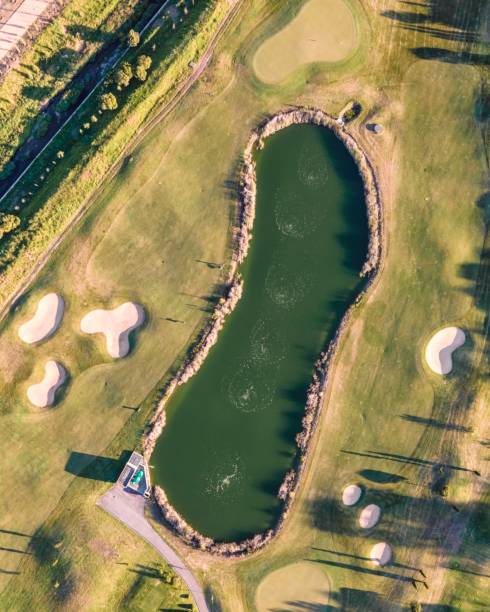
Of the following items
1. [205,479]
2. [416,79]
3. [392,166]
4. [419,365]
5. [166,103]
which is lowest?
[205,479]

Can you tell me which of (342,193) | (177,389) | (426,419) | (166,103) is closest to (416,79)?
(342,193)

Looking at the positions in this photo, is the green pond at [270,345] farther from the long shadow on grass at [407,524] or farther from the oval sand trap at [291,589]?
the long shadow on grass at [407,524]

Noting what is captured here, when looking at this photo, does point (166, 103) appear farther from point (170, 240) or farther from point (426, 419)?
point (426, 419)

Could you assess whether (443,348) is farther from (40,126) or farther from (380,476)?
(40,126)

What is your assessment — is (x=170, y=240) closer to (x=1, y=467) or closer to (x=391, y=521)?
(x=1, y=467)

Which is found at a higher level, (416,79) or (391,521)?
(416,79)

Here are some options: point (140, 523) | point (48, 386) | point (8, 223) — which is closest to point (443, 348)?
point (140, 523)

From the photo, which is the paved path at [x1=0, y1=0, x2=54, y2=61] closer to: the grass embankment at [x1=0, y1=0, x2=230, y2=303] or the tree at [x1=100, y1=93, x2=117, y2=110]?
the grass embankment at [x1=0, y1=0, x2=230, y2=303]
